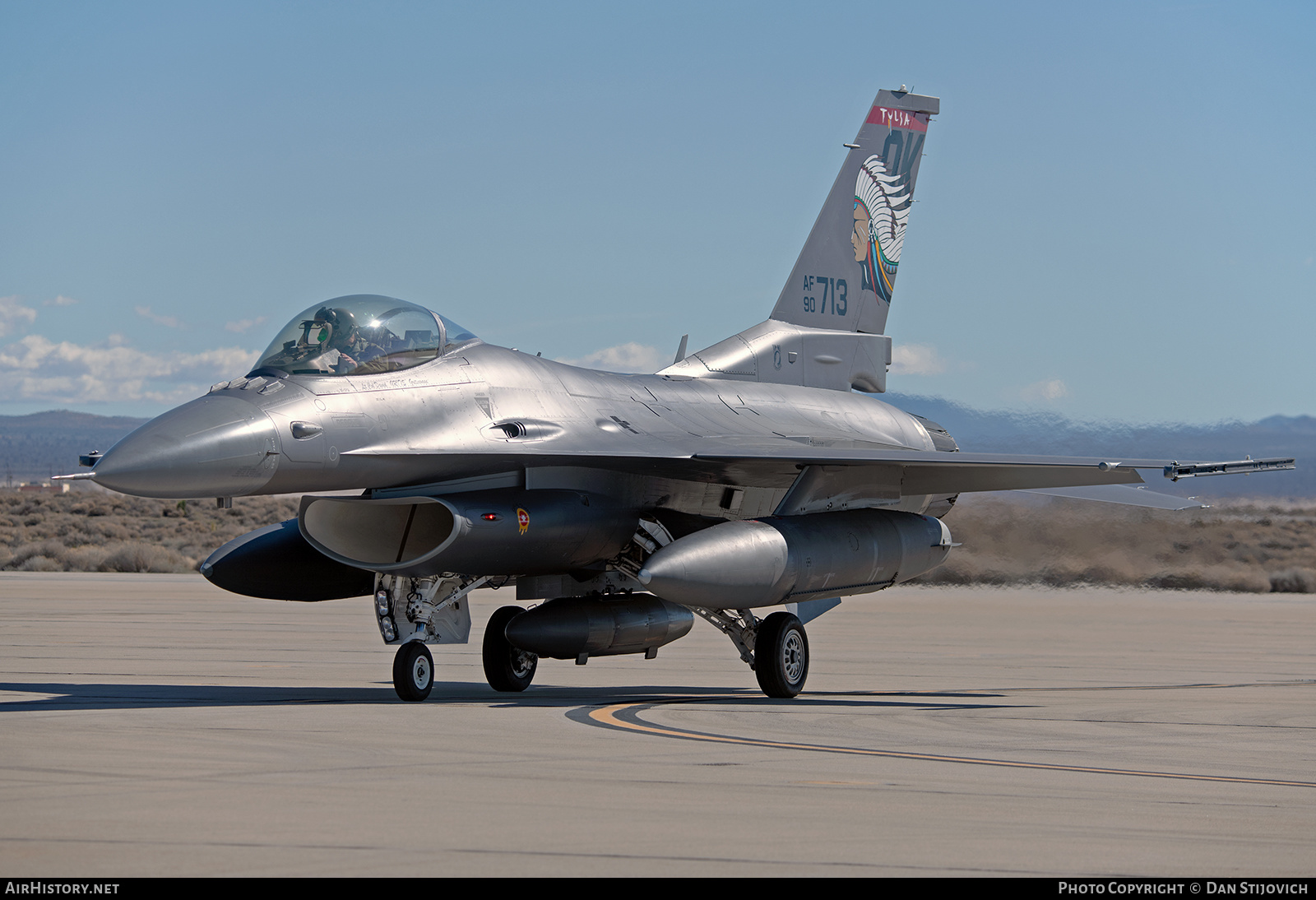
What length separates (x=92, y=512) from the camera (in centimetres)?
5866

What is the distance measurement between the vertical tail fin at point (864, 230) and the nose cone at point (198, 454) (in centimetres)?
770

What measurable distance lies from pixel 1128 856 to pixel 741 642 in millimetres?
8067

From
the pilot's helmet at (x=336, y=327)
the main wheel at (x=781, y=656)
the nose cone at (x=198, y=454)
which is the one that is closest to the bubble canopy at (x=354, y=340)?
the pilot's helmet at (x=336, y=327)

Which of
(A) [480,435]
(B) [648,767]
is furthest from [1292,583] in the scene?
(B) [648,767]

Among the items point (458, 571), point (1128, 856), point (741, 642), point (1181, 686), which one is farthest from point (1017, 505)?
point (1128, 856)

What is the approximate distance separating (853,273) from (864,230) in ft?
1.71

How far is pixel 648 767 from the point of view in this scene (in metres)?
8.02

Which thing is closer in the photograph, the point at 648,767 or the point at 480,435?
the point at 648,767

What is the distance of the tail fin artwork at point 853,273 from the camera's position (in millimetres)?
16922

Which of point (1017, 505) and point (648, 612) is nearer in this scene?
point (648, 612)

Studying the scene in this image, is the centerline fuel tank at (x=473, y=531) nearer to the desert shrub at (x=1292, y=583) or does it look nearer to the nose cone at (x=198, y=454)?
the nose cone at (x=198, y=454)

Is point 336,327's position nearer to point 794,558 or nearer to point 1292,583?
point 794,558

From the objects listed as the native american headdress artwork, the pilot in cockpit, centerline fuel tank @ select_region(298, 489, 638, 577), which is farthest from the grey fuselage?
the native american headdress artwork
